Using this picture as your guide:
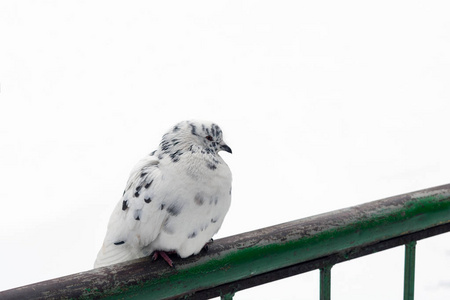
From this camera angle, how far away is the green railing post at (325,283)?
0.99 metres

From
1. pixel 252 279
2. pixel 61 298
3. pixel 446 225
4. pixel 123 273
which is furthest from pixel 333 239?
pixel 61 298

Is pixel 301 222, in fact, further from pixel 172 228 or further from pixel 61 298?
pixel 61 298

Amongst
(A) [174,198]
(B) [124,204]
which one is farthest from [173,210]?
(B) [124,204]

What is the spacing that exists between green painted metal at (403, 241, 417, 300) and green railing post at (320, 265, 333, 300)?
0.16m

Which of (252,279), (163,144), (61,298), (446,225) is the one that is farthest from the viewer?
(163,144)

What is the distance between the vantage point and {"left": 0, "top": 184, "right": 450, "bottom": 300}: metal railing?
884 mm

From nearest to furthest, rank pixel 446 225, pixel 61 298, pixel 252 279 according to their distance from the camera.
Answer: pixel 61 298 < pixel 252 279 < pixel 446 225

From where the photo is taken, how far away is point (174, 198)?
1.15m

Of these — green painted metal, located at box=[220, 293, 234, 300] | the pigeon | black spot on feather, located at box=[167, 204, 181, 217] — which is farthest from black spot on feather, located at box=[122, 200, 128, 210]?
green painted metal, located at box=[220, 293, 234, 300]

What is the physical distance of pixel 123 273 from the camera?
0.90 metres

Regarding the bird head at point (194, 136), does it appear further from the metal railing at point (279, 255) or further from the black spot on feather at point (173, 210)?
the metal railing at point (279, 255)

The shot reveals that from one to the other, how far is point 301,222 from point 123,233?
408 mm

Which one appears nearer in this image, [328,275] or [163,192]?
[328,275]

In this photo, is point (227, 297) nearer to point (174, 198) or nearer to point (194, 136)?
point (174, 198)
